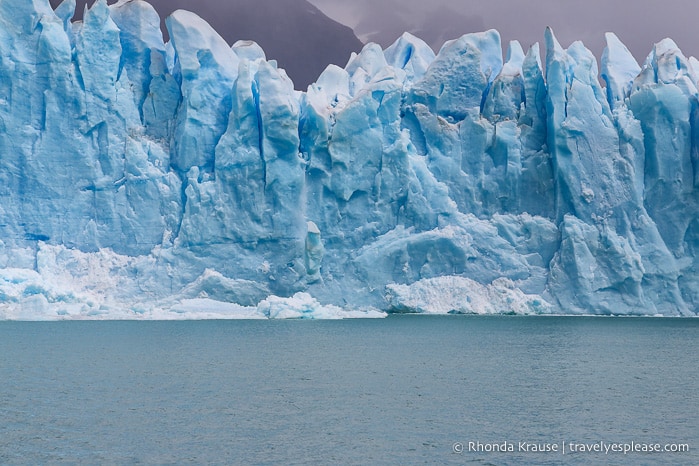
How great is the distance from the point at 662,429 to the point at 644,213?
24.7 meters

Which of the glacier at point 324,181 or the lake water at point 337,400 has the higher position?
the glacier at point 324,181

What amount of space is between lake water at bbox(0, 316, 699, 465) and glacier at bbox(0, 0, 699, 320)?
9.48 metres

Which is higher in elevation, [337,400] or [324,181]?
[324,181]

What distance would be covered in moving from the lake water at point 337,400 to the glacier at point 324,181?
9.48 metres

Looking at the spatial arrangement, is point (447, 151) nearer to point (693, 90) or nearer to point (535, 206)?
point (535, 206)

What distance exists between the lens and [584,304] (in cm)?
3369

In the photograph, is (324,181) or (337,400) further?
(324,181)

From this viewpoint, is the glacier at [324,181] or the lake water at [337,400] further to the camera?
the glacier at [324,181]

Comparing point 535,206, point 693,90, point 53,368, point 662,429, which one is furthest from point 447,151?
point 662,429

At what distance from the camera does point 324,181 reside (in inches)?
1351

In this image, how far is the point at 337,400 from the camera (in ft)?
43.0

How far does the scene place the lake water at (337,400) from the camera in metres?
9.81

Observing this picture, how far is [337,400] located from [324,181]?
21.8m

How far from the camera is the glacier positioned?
32594mm
